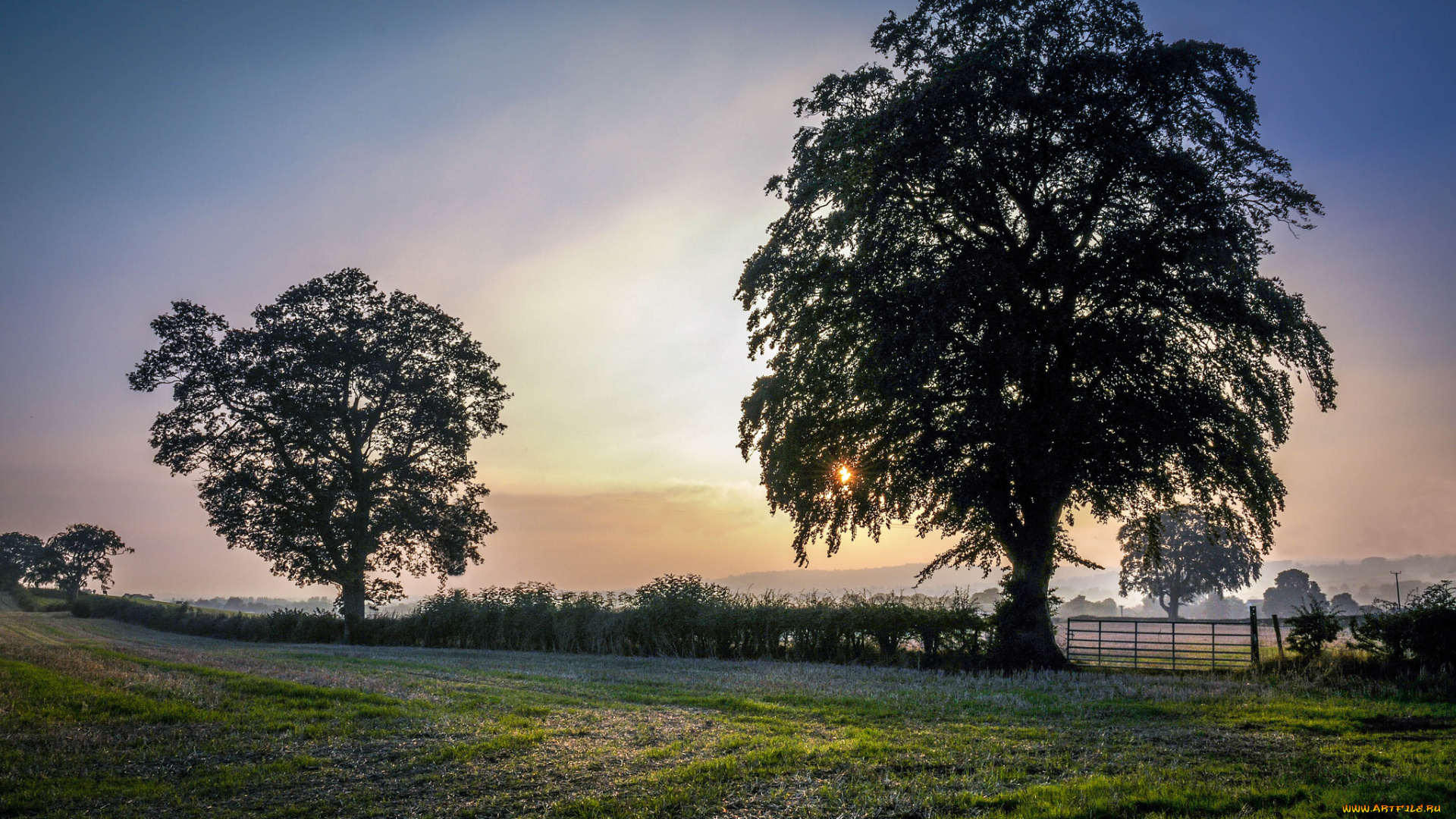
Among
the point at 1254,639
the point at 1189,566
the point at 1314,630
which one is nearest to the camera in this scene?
the point at 1314,630

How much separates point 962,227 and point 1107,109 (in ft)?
15.5

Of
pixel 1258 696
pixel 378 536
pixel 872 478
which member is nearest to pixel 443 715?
pixel 1258 696

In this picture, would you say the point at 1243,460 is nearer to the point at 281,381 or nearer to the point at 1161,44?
the point at 1161,44

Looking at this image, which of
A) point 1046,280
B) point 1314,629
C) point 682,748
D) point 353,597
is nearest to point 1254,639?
point 1314,629

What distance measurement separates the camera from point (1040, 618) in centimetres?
1961

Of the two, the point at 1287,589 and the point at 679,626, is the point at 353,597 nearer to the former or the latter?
the point at 679,626

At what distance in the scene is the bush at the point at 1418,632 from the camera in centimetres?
1409

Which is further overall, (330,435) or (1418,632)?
(330,435)

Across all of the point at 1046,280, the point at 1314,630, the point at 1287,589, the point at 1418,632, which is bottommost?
the point at 1287,589

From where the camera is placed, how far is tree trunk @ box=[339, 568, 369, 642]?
108ft

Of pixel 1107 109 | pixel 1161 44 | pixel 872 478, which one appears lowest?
pixel 872 478

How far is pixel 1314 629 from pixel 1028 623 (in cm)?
605

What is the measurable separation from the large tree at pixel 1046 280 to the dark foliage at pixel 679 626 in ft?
7.24

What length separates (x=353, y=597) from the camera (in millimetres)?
33281
